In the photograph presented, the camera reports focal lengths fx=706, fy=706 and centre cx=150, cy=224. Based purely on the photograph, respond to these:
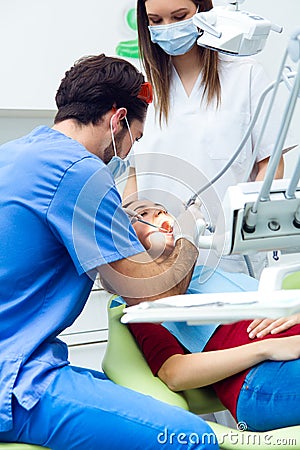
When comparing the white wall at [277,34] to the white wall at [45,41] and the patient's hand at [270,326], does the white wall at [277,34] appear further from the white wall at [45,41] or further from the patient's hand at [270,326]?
the patient's hand at [270,326]

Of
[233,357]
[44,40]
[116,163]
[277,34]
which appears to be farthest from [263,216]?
[277,34]

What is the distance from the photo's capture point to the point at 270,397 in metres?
1.33

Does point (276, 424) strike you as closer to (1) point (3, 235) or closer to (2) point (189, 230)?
(2) point (189, 230)

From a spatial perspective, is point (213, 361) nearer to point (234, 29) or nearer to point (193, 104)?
point (234, 29)

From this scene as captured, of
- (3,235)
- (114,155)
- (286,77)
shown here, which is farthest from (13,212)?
(286,77)

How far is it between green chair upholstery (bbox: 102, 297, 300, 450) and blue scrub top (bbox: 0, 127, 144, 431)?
0.19 m

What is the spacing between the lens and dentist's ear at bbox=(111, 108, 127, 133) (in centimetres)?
158

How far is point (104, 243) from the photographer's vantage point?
1.35 metres

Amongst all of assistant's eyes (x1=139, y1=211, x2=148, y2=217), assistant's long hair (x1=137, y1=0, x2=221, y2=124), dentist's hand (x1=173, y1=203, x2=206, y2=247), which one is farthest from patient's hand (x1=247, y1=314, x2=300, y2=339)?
assistant's long hair (x1=137, y1=0, x2=221, y2=124)

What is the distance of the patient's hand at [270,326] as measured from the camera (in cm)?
148

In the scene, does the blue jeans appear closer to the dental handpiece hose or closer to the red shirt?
the red shirt

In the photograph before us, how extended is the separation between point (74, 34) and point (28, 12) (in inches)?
7.7

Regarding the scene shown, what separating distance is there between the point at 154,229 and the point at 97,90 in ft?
1.14

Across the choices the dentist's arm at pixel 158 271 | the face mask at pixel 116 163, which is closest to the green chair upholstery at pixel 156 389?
the dentist's arm at pixel 158 271
